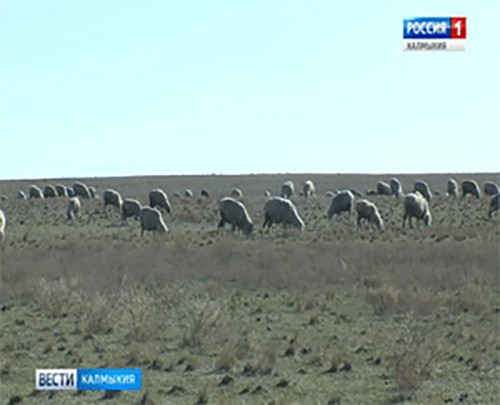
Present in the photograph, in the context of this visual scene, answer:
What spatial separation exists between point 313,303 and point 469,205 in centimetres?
3523

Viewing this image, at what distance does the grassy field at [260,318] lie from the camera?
11.0 meters

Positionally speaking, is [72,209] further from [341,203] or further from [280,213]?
[280,213]

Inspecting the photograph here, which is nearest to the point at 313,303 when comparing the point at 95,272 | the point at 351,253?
the point at 95,272

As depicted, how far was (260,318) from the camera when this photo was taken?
15.9 metres

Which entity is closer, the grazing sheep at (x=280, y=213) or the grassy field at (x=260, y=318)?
the grassy field at (x=260, y=318)

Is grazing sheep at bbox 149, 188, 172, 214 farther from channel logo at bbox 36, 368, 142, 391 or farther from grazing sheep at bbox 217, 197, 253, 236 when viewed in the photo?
channel logo at bbox 36, 368, 142, 391

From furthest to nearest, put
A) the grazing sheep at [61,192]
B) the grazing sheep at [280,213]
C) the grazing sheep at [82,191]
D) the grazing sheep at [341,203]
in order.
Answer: the grazing sheep at [61,192] < the grazing sheep at [82,191] < the grazing sheep at [341,203] < the grazing sheep at [280,213]

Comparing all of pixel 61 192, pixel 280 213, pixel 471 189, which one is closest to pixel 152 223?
pixel 280 213

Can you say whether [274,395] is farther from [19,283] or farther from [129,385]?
[19,283]

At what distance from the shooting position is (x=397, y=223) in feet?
129

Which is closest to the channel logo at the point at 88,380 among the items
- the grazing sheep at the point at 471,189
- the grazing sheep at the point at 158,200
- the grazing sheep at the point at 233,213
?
the grazing sheep at the point at 233,213

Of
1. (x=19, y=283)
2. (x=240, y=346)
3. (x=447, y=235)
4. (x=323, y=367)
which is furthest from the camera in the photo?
(x=447, y=235)
